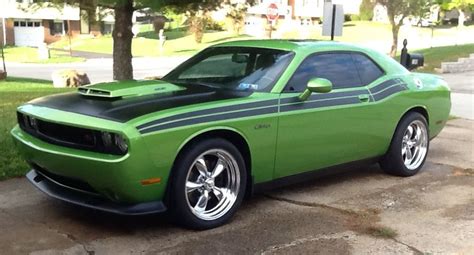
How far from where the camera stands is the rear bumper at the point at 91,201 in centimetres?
423

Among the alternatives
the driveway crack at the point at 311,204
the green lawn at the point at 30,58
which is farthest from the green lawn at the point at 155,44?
the driveway crack at the point at 311,204

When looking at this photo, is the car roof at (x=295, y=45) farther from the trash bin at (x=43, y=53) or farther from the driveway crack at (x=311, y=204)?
the trash bin at (x=43, y=53)

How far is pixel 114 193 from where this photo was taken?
420 cm

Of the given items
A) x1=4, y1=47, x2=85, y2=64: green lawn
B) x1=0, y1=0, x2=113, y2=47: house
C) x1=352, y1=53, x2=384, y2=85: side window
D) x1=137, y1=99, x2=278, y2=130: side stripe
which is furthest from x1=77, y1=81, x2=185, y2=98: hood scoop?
x1=0, y1=0, x2=113, y2=47: house

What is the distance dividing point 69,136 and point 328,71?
249 centimetres

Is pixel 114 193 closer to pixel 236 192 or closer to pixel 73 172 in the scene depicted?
pixel 73 172

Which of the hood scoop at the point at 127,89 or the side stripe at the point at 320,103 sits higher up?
the hood scoop at the point at 127,89

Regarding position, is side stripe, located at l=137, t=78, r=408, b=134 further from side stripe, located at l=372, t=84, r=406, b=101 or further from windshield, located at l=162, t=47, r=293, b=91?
windshield, located at l=162, t=47, r=293, b=91

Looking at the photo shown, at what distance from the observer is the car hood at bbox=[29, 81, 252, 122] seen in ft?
14.3

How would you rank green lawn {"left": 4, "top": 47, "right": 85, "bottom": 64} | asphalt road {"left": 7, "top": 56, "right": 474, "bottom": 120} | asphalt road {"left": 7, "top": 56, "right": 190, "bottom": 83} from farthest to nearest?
green lawn {"left": 4, "top": 47, "right": 85, "bottom": 64}, asphalt road {"left": 7, "top": 56, "right": 190, "bottom": 83}, asphalt road {"left": 7, "top": 56, "right": 474, "bottom": 120}

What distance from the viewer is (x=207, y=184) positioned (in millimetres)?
4629

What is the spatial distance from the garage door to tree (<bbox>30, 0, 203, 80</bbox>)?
4353 cm

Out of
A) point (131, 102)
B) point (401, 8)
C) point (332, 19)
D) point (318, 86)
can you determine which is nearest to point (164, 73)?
point (401, 8)

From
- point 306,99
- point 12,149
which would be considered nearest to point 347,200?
point 306,99
